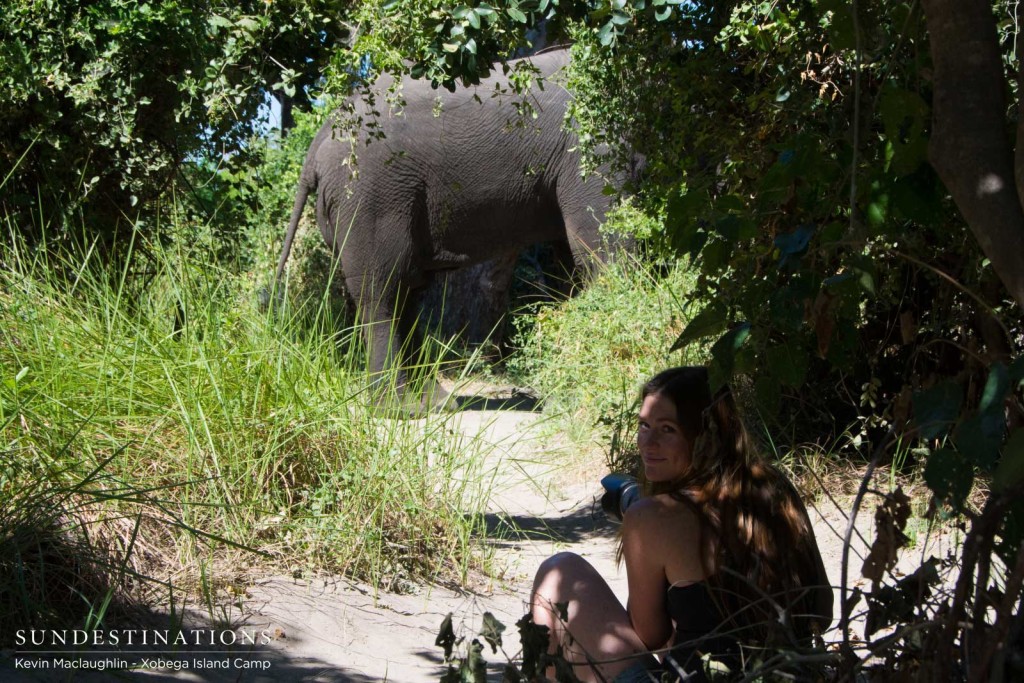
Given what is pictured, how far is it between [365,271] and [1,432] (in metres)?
4.73

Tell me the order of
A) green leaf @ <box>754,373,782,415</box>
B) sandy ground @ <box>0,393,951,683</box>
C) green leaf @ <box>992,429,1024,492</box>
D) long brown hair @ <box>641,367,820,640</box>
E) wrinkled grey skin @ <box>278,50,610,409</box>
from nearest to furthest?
green leaf @ <box>992,429,1024,492</box> → green leaf @ <box>754,373,782,415</box> → long brown hair @ <box>641,367,820,640</box> → sandy ground @ <box>0,393,951,683</box> → wrinkled grey skin @ <box>278,50,610,409</box>

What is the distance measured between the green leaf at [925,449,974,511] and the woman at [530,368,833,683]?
74 centimetres

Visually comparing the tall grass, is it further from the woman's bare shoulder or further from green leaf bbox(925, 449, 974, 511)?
green leaf bbox(925, 449, 974, 511)

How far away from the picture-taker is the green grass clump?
249 inches

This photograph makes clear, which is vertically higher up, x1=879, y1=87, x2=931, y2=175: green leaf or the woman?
x1=879, y1=87, x2=931, y2=175: green leaf

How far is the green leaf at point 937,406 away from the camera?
61.6 inches

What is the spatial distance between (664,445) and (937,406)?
1123mm

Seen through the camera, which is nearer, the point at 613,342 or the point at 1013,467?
the point at 1013,467

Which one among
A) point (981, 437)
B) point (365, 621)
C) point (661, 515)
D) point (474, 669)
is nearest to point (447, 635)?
point (474, 669)

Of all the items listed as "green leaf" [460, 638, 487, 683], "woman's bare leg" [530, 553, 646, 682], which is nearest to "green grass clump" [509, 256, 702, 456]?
"woman's bare leg" [530, 553, 646, 682]

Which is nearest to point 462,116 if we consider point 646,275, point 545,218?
point 545,218

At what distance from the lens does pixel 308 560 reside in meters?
4.04

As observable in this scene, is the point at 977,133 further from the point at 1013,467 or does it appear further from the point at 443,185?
the point at 443,185

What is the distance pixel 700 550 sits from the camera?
7.89 feet
